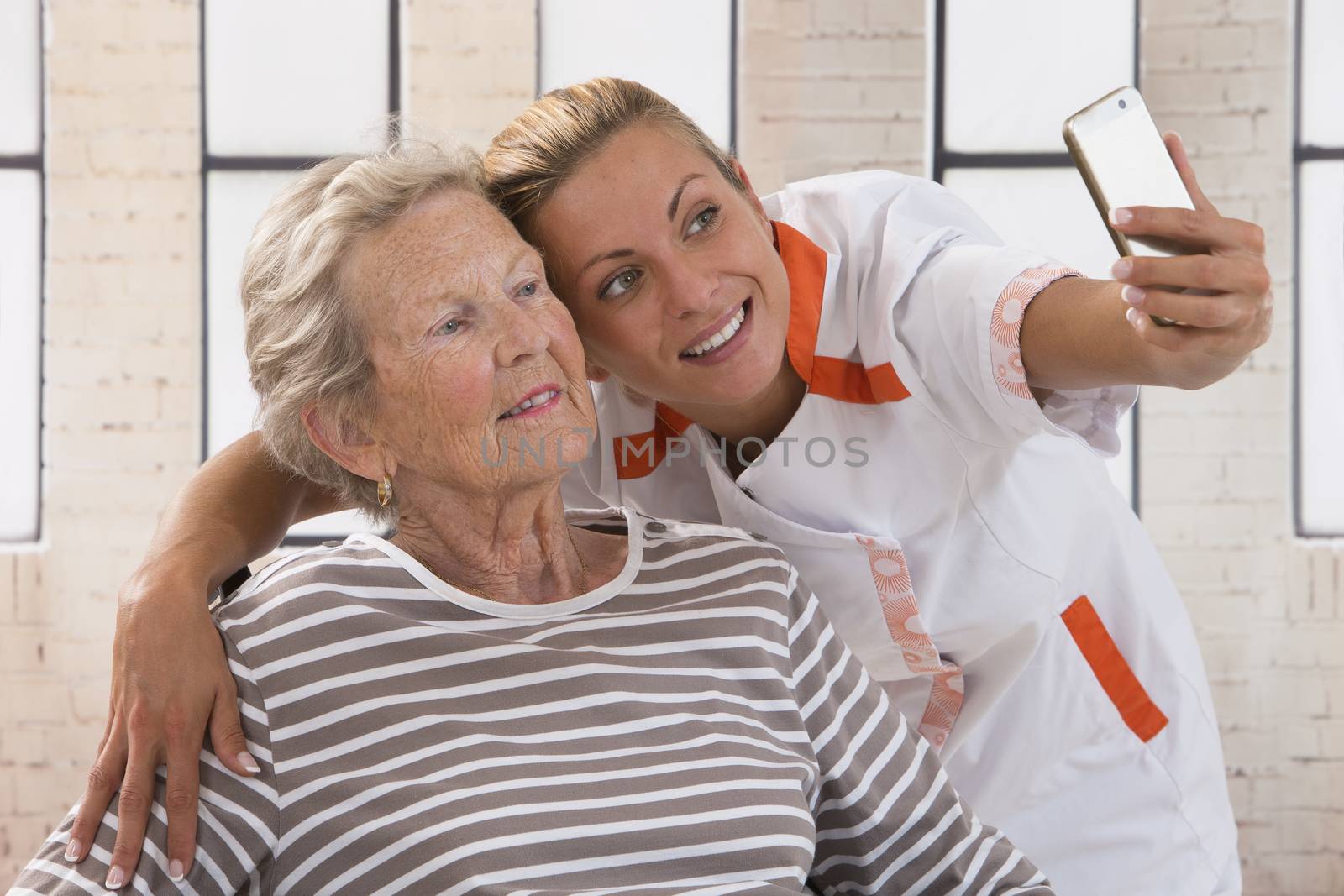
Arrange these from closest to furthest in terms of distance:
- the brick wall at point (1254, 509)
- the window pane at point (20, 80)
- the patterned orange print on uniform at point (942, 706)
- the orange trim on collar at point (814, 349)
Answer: the orange trim on collar at point (814, 349), the patterned orange print on uniform at point (942, 706), the brick wall at point (1254, 509), the window pane at point (20, 80)

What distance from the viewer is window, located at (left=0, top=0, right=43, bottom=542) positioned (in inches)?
138

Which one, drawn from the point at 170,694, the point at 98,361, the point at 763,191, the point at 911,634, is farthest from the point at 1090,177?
the point at 98,361

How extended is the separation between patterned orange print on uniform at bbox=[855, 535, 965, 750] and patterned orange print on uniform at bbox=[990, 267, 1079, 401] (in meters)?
0.30

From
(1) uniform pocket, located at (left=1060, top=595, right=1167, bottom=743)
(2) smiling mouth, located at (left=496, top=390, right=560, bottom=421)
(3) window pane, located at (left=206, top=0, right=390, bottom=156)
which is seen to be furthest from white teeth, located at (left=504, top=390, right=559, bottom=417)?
(3) window pane, located at (left=206, top=0, right=390, bottom=156)

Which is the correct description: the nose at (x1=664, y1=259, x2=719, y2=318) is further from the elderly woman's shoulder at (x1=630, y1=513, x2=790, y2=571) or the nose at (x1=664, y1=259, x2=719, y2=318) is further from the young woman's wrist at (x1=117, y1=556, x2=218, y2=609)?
the young woman's wrist at (x1=117, y1=556, x2=218, y2=609)

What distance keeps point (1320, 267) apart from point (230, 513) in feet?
10.8

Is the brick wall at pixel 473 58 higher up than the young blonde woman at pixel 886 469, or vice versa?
the brick wall at pixel 473 58

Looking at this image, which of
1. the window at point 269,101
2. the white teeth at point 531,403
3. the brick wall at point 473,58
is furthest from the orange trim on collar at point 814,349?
the window at point 269,101

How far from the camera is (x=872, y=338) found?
148 centimetres

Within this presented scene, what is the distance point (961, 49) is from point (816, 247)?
2303mm

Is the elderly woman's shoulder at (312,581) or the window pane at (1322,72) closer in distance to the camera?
the elderly woman's shoulder at (312,581)

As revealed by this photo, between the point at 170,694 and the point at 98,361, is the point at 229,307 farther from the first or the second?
the point at 170,694

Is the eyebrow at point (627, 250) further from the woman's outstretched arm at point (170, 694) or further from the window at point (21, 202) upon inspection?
the window at point (21, 202)

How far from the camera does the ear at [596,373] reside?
1.58 m
